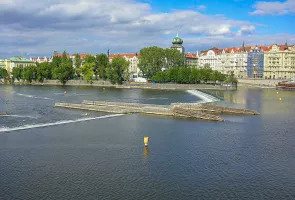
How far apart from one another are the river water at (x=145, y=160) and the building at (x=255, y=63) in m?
132

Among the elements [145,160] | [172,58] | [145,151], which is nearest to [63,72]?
[172,58]

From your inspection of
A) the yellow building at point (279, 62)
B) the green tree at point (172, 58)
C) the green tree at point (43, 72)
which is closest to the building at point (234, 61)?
the yellow building at point (279, 62)

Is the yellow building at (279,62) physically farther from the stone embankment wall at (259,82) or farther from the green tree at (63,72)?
the green tree at (63,72)

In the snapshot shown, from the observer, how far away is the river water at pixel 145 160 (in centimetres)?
2016

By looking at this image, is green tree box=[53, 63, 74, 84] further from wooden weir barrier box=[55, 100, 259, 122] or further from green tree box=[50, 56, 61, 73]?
wooden weir barrier box=[55, 100, 259, 122]

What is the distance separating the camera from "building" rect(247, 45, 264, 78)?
16775 cm

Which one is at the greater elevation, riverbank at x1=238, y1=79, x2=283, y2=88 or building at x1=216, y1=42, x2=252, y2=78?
building at x1=216, y1=42, x2=252, y2=78

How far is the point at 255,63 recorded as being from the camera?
170 metres

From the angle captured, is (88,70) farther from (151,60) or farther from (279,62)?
(279,62)

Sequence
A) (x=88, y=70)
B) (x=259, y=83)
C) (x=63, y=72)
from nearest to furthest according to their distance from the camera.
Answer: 1. (x=88, y=70)
2. (x=63, y=72)
3. (x=259, y=83)

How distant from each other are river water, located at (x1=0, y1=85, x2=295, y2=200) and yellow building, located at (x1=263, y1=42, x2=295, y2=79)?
126959 mm

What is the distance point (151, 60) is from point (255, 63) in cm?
5768

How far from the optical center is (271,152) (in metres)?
28.5

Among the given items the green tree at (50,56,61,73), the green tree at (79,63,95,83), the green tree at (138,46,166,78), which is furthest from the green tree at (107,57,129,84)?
the green tree at (50,56,61,73)
